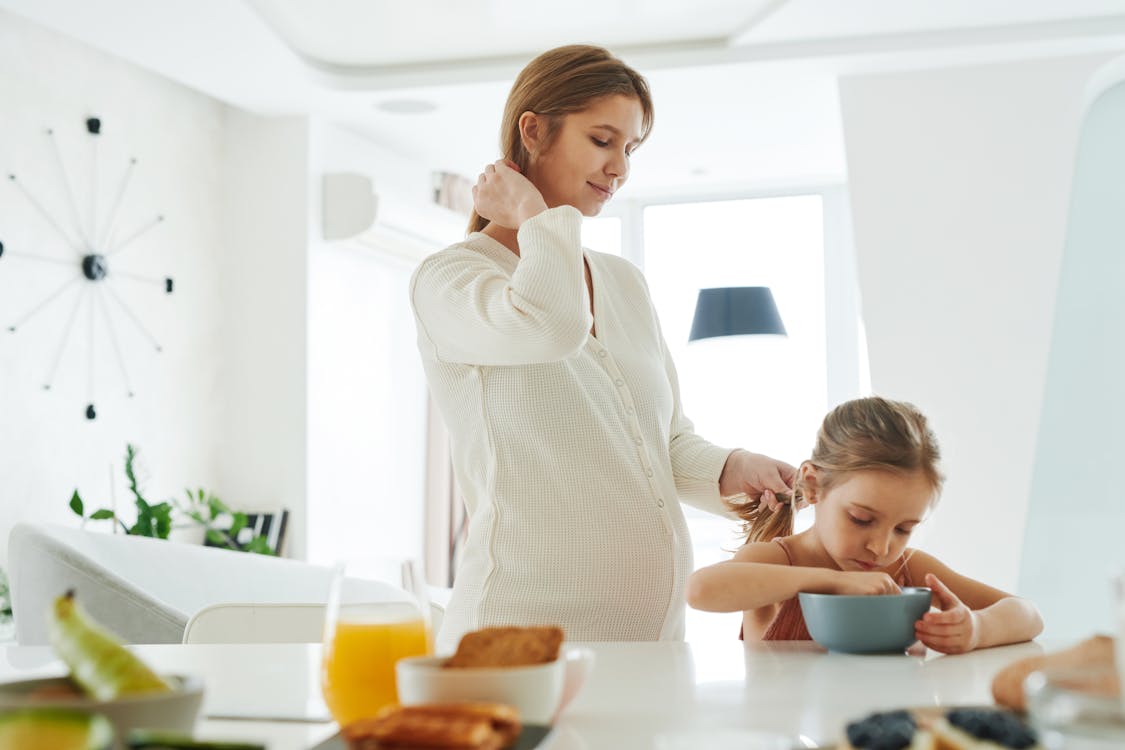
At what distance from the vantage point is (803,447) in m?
6.26

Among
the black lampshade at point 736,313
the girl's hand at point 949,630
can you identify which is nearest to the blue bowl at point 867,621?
the girl's hand at point 949,630

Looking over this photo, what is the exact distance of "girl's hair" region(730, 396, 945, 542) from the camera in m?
1.50

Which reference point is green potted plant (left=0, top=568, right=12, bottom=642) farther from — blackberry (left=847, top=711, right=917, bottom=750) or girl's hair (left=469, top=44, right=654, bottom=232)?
blackberry (left=847, top=711, right=917, bottom=750)

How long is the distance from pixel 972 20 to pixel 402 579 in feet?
13.0

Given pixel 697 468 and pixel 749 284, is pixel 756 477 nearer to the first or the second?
pixel 697 468

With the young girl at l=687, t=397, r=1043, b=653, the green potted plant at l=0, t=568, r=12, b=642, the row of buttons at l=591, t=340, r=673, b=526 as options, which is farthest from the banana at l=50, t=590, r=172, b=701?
the green potted plant at l=0, t=568, r=12, b=642

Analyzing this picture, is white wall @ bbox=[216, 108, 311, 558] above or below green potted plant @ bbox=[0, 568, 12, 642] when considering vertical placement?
above

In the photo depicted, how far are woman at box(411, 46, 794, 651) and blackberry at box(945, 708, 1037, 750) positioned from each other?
2.51ft

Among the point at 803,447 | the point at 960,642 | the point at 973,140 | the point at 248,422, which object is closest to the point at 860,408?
the point at 960,642

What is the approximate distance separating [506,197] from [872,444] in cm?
57

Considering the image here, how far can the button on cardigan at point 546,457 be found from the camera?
1400mm

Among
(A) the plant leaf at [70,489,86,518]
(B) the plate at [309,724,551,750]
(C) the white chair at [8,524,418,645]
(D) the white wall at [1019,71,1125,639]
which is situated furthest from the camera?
(D) the white wall at [1019,71,1125,639]

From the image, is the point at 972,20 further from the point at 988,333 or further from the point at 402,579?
the point at 402,579

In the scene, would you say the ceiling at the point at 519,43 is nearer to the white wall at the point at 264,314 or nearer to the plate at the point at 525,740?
the white wall at the point at 264,314
